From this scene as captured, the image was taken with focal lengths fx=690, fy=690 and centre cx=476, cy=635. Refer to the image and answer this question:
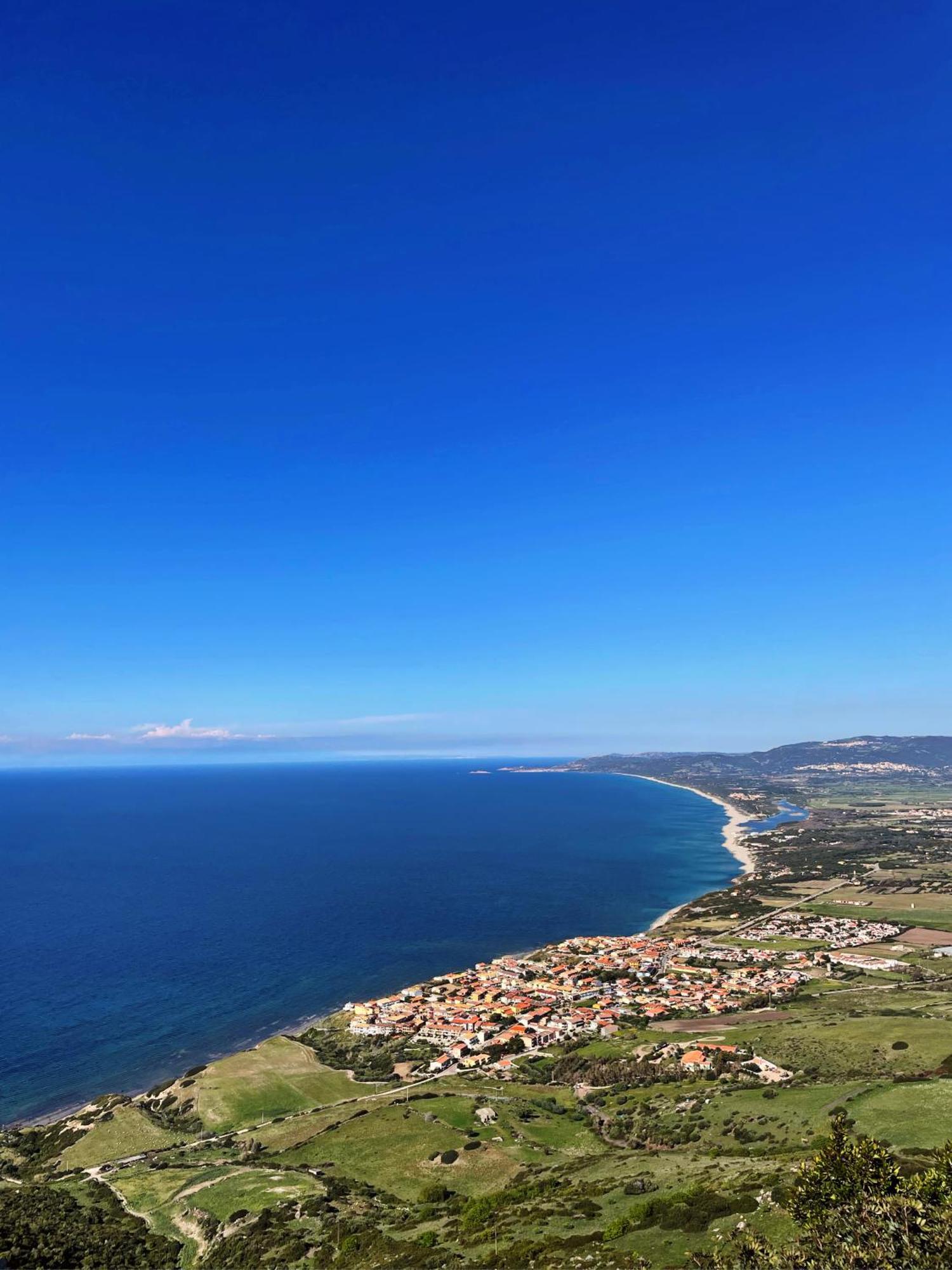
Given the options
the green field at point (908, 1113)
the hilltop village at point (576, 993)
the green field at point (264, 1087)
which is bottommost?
the hilltop village at point (576, 993)

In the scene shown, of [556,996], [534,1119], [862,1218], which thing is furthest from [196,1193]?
[556,996]

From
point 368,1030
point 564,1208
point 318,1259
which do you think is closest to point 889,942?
point 368,1030

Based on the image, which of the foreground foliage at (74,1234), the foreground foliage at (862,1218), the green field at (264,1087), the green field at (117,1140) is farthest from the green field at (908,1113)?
the green field at (117,1140)

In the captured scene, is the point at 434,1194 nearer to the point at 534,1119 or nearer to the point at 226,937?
the point at 534,1119

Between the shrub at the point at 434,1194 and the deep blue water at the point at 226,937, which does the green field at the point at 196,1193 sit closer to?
the shrub at the point at 434,1194

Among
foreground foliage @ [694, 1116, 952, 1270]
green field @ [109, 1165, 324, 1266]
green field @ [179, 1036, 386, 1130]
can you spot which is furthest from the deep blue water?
foreground foliage @ [694, 1116, 952, 1270]

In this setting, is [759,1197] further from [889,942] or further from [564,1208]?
[889,942]
